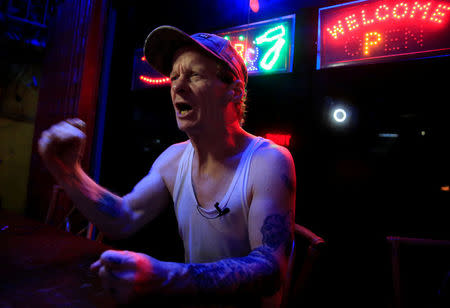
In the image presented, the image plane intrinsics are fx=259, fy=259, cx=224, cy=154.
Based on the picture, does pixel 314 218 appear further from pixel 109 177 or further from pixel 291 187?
pixel 109 177

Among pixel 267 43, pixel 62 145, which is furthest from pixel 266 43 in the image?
pixel 62 145

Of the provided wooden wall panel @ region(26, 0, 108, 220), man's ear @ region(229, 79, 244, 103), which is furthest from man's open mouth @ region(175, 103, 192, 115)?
wooden wall panel @ region(26, 0, 108, 220)

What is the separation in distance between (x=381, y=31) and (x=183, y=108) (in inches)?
90.4

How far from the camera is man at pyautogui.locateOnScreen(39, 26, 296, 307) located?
3.34 feet

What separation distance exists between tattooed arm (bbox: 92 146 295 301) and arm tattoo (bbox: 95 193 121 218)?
2.01ft

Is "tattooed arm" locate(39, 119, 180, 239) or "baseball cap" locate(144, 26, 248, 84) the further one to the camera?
"baseball cap" locate(144, 26, 248, 84)

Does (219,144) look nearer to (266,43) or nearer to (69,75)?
(266,43)

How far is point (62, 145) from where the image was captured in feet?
3.82

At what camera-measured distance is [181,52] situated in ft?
4.43

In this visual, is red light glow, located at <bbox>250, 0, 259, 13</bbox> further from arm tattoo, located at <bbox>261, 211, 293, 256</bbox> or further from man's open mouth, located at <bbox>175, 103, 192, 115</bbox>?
arm tattoo, located at <bbox>261, 211, 293, 256</bbox>

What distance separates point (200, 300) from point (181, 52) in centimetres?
114

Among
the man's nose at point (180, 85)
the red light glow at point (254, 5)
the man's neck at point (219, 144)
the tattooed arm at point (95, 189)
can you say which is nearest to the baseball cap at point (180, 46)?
the man's nose at point (180, 85)

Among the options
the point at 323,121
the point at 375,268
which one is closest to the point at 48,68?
the point at 323,121

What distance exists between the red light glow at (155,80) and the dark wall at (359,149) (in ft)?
4.24
